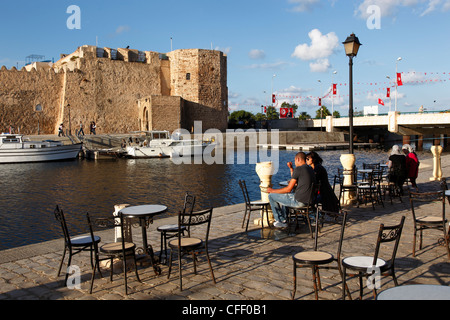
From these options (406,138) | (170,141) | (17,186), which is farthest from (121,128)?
(406,138)

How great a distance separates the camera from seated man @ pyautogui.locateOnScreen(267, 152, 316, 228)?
5559 mm

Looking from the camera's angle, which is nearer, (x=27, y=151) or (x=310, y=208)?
(x=310, y=208)

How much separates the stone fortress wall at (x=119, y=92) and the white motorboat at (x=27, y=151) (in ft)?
33.7

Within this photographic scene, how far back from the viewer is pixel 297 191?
5.66m

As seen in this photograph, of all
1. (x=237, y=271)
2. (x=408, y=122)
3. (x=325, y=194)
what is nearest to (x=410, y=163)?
(x=325, y=194)

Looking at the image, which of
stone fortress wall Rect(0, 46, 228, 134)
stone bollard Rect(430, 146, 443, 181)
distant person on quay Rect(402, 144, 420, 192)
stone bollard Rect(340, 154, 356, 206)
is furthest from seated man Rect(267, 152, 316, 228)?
stone fortress wall Rect(0, 46, 228, 134)

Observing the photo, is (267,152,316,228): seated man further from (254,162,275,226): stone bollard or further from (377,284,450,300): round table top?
(377,284,450,300): round table top

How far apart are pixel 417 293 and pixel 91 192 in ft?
45.5

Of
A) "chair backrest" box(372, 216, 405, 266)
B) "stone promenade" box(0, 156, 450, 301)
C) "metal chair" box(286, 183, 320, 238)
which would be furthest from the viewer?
"metal chair" box(286, 183, 320, 238)

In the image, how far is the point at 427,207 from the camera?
7.54m

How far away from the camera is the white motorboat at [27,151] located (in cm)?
2717

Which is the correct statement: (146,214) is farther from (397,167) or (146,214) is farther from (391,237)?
(397,167)

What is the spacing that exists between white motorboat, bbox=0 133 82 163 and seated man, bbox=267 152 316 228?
85.0 feet
